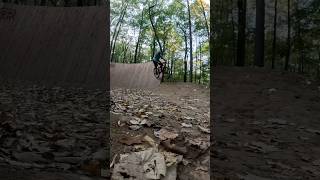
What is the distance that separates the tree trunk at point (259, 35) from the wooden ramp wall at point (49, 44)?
2.23m

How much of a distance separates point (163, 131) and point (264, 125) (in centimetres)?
196

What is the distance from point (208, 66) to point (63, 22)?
3232 mm

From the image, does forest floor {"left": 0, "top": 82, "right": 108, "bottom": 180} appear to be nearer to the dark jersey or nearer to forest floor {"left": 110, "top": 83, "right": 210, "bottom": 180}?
forest floor {"left": 110, "top": 83, "right": 210, "bottom": 180}

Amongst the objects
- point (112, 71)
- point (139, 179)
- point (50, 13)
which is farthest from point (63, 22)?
point (139, 179)

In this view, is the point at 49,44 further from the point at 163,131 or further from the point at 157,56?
the point at 163,131

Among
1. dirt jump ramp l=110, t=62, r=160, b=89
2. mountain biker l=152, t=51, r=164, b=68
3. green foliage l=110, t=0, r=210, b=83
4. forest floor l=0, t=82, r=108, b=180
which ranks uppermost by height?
green foliage l=110, t=0, r=210, b=83

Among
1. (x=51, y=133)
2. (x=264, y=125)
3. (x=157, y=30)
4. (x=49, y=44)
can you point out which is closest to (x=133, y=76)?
(x=157, y=30)

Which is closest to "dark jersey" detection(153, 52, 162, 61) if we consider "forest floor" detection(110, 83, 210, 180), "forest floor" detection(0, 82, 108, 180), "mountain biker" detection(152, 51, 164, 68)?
"mountain biker" detection(152, 51, 164, 68)

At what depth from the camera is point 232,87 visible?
5.37m

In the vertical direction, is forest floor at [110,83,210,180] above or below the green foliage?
below

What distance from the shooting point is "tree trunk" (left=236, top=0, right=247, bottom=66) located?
5668mm

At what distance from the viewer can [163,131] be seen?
10.2 feet

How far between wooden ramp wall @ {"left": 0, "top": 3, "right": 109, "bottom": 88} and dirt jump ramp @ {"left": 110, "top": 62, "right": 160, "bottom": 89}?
2.28 meters

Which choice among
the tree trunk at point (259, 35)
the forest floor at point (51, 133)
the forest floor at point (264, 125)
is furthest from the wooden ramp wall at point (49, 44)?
the tree trunk at point (259, 35)
